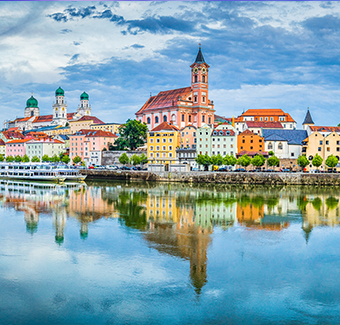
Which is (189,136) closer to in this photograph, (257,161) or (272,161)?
(257,161)

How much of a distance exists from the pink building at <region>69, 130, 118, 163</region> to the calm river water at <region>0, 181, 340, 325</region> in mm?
49863

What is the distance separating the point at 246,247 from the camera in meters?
18.6

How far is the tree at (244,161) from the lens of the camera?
5603 centimetres

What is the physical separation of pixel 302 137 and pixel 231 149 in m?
11.7

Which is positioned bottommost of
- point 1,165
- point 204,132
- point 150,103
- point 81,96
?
point 1,165

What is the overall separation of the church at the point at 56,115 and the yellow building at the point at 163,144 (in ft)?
226

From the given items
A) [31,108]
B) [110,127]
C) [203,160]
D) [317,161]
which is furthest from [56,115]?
[317,161]

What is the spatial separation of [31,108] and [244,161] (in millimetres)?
111264

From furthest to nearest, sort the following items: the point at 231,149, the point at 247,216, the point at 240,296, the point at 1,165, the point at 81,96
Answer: the point at 81,96 → the point at 1,165 → the point at 231,149 → the point at 247,216 → the point at 240,296

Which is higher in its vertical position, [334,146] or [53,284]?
[334,146]

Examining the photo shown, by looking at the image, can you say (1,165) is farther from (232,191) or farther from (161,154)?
(232,191)

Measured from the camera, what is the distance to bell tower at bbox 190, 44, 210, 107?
77500 millimetres

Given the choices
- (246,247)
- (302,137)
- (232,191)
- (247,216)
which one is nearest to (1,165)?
(232,191)

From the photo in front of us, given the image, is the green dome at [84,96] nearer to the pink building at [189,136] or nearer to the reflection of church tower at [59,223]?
the pink building at [189,136]
